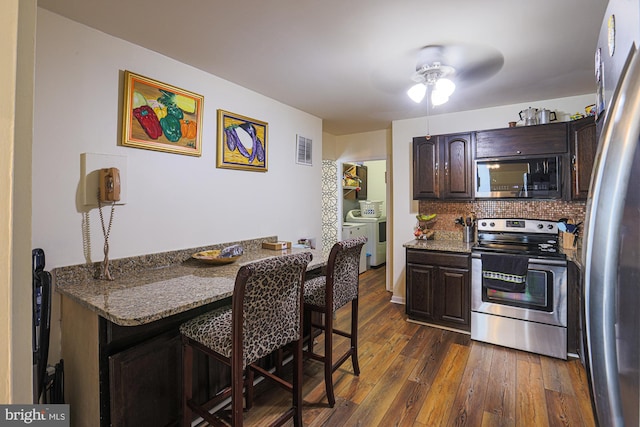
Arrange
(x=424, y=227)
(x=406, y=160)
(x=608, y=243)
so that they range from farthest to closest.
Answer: (x=406, y=160)
(x=424, y=227)
(x=608, y=243)

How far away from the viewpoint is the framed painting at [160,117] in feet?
6.55

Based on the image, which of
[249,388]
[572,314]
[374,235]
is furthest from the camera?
[374,235]

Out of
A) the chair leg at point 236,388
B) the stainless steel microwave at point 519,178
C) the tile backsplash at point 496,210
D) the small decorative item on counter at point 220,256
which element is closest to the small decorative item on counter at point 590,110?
the stainless steel microwave at point 519,178

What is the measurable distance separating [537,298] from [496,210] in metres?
1.06

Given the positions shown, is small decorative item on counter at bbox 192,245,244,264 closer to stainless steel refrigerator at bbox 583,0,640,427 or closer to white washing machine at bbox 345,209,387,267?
stainless steel refrigerator at bbox 583,0,640,427

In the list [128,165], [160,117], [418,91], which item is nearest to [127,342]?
[128,165]

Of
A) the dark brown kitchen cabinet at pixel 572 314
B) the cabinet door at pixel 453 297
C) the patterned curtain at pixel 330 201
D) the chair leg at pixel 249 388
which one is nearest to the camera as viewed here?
Answer: the chair leg at pixel 249 388

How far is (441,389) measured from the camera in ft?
7.18

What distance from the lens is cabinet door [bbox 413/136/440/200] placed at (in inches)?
138

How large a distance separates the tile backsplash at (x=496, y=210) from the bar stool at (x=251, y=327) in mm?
2666

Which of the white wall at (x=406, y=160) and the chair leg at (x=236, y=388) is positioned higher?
the white wall at (x=406, y=160)

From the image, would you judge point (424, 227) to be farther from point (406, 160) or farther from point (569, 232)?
point (569, 232)

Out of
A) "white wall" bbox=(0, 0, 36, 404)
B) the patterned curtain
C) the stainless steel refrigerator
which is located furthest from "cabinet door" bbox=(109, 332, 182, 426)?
the patterned curtain

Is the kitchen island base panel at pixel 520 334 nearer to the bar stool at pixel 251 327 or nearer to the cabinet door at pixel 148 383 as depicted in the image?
the bar stool at pixel 251 327
